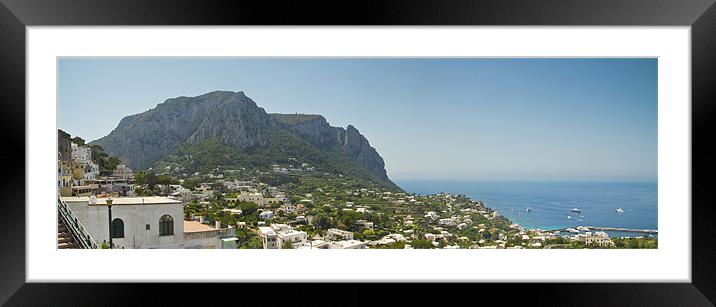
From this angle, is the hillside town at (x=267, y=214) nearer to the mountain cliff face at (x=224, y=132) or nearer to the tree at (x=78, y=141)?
the tree at (x=78, y=141)

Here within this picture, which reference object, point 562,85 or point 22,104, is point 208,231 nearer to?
point 22,104

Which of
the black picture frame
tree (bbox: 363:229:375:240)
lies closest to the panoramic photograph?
tree (bbox: 363:229:375:240)

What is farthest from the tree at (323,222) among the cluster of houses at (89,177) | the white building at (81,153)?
the white building at (81,153)

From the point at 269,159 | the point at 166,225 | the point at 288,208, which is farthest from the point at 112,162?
the point at 288,208
